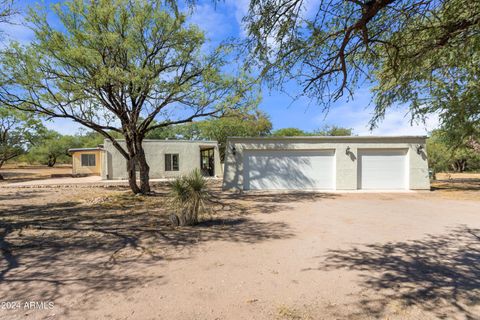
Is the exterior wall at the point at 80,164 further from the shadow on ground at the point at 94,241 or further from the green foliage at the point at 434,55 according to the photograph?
the green foliage at the point at 434,55

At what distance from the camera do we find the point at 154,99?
33.6 ft

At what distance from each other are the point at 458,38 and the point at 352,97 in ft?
5.18

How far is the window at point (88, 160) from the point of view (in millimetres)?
24484

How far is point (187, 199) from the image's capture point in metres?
6.41

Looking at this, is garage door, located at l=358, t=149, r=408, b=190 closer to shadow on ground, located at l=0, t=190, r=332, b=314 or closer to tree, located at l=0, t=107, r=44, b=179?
shadow on ground, located at l=0, t=190, r=332, b=314

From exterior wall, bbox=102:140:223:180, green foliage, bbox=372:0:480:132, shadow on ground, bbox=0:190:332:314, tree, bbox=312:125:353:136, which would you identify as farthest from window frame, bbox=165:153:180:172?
tree, bbox=312:125:353:136

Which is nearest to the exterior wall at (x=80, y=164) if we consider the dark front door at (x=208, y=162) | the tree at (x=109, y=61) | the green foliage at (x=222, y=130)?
the green foliage at (x=222, y=130)

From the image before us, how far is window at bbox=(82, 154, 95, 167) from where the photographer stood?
964 inches

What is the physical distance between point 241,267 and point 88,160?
24.9 metres

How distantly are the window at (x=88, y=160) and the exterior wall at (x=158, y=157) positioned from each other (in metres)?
6.41

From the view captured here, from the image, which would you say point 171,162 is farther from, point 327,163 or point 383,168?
point 383,168

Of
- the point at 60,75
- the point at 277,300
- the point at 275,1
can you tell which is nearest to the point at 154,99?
the point at 60,75

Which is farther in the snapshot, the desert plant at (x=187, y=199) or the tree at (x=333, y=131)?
the tree at (x=333, y=131)

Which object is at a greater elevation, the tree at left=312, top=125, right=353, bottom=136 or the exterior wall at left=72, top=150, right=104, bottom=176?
the tree at left=312, top=125, right=353, bottom=136
